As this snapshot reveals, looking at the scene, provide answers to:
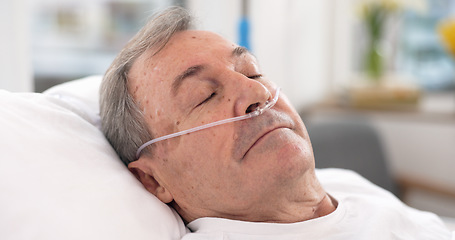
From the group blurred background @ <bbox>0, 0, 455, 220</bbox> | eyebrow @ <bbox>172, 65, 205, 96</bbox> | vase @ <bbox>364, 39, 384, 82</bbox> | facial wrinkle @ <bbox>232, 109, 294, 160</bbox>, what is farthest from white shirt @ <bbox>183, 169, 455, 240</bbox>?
vase @ <bbox>364, 39, 384, 82</bbox>

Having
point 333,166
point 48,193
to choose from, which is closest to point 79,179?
point 48,193

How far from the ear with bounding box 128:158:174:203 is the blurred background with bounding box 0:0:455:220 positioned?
16.4 inches

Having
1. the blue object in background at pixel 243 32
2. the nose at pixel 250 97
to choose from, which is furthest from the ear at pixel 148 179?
the blue object in background at pixel 243 32

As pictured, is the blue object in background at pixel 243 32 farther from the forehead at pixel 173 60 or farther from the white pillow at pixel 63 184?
the white pillow at pixel 63 184

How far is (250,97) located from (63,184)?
42cm

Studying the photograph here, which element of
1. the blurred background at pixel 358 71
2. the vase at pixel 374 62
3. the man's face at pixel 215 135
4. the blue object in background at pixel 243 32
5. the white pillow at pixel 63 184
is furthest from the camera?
the vase at pixel 374 62

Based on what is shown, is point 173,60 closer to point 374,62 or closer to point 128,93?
point 128,93

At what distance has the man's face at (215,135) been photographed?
1098mm

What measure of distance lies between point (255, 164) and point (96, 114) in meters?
0.47

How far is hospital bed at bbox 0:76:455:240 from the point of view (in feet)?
3.15

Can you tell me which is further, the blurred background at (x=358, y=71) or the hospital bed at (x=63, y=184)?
the blurred background at (x=358, y=71)

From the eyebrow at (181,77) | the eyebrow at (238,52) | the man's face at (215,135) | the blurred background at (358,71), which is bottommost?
the blurred background at (358,71)

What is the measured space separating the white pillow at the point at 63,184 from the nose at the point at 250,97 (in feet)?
0.93

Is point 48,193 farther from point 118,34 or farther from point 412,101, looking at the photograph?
point 118,34
